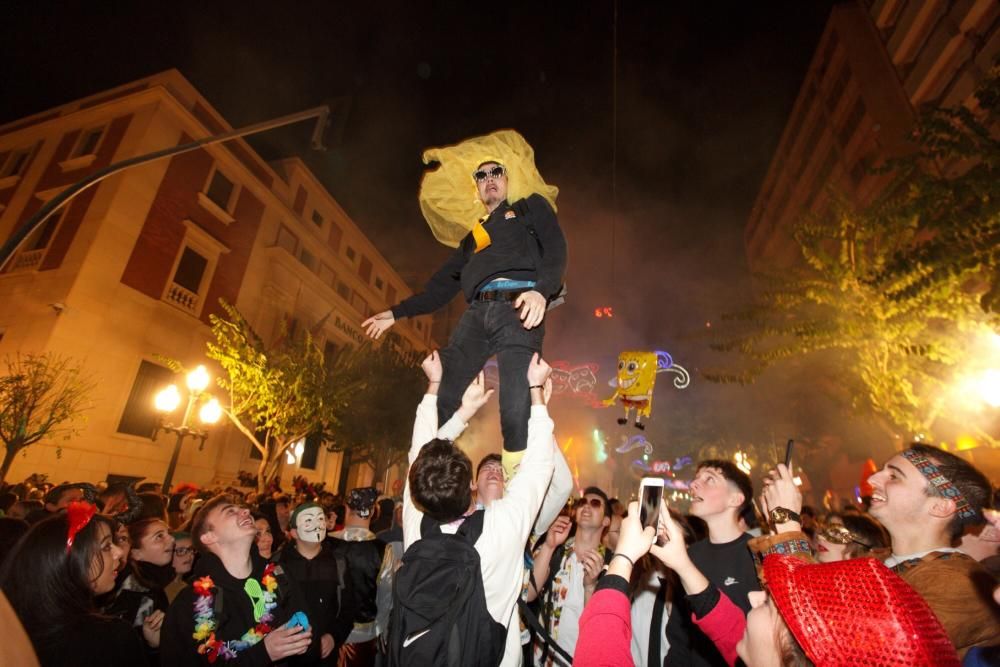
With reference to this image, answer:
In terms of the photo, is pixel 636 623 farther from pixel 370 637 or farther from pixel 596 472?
pixel 596 472

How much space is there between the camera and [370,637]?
5195 mm

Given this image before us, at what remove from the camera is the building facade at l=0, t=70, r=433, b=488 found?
53.3ft

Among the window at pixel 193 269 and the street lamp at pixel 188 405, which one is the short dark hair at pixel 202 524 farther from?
the window at pixel 193 269

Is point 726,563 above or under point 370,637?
above

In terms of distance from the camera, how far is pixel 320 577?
4.54m

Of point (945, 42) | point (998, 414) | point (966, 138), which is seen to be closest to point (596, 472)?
point (998, 414)

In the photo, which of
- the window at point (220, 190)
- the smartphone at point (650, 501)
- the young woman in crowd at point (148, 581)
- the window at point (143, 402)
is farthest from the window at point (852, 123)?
the window at point (143, 402)

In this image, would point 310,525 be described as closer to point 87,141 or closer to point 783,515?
point 783,515

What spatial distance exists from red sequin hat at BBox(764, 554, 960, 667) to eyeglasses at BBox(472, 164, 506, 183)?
2722mm

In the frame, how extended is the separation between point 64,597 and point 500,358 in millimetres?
2625

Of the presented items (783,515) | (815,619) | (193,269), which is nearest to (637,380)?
(783,515)

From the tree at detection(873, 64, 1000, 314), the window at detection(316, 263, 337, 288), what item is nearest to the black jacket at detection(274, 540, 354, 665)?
the tree at detection(873, 64, 1000, 314)

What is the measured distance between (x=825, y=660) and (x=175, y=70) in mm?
27026

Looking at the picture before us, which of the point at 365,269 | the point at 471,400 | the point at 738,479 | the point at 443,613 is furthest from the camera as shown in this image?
the point at 365,269
